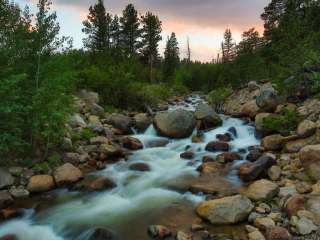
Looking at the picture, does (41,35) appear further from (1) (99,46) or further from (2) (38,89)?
(1) (99,46)

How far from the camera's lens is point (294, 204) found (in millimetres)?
9000

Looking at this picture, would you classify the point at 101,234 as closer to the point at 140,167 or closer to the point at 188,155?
the point at 140,167

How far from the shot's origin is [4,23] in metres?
12.2

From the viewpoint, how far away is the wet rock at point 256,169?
11.9m

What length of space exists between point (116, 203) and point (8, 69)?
5842 mm

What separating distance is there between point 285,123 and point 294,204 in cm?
666

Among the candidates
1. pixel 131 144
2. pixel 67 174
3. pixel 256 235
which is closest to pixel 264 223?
pixel 256 235

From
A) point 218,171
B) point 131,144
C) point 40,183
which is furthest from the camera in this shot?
point 131,144

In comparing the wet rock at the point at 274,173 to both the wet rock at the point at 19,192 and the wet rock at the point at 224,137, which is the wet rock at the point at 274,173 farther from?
A: the wet rock at the point at 19,192

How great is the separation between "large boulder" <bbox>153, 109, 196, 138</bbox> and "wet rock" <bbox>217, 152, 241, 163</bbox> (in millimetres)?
4464

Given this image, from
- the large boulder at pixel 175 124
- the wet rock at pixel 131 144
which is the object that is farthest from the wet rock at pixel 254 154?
the wet rock at pixel 131 144

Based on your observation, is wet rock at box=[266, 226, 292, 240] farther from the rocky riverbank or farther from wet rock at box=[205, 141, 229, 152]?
wet rock at box=[205, 141, 229, 152]

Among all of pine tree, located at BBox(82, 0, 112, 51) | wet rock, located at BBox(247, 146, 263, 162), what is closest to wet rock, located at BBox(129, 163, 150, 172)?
wet rock, located at BBox(247, 146, 263, 162)

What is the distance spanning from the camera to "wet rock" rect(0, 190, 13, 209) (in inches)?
412
